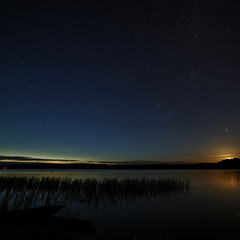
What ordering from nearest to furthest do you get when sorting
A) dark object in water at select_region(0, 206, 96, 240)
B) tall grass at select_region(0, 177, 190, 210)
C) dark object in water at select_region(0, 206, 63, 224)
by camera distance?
dark object in water at select_region(0, 206, 96, 240), dark object in water at select_region(0, 206, 63, 224), tall grass at select_region(0, 177, 190, 210)

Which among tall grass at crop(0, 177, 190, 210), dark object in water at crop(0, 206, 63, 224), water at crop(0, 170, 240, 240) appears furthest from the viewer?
tall grass at crop(0, 177, 190, 210)

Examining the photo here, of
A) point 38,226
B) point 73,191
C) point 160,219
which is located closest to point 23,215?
point 38,226

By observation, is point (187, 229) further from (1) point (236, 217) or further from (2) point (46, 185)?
(2) point (46, 185)

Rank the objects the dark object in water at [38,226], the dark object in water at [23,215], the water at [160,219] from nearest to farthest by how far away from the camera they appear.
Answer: the dark object in water at [38,226] → the dark object in water at [23,215] → the water at [160,219]

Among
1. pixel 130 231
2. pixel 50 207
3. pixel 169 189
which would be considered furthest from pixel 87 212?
pixel 169 189

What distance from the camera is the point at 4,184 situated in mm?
16531

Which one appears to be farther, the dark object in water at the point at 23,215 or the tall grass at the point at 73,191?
the tall grass at the point at 73,191

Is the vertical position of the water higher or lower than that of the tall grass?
lower

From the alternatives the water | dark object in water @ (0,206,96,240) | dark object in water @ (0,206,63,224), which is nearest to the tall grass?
the water

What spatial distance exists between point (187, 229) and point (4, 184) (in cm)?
1598

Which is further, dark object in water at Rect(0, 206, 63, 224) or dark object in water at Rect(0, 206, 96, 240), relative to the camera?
dark object in water at Rect(0, 206, 63, 224)

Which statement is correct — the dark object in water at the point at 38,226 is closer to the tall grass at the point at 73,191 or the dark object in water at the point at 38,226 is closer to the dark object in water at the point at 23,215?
the dark object in water at the point at 23,215

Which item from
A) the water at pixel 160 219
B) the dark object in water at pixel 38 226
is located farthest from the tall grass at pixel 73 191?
the dark object in water at pixel 38 226

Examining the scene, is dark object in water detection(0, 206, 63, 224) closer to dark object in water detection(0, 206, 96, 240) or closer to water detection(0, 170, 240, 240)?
dark object in water detection(0, 206, 96, 240)
